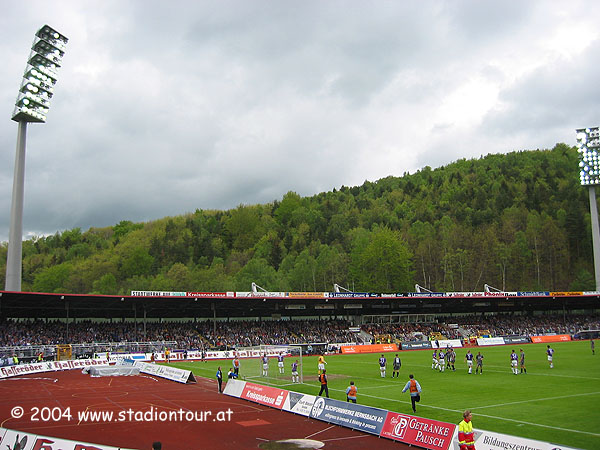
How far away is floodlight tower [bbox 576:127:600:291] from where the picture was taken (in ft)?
275

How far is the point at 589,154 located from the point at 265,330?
6547 centimetres

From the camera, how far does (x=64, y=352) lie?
1983 inches

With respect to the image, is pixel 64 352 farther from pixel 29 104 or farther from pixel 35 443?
pixel 35 443

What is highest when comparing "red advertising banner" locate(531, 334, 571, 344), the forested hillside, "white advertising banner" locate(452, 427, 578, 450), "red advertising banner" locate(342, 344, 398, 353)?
the forested hillside

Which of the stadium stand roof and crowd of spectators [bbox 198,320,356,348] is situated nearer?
the stadium stand roof

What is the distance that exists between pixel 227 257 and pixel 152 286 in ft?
98.1

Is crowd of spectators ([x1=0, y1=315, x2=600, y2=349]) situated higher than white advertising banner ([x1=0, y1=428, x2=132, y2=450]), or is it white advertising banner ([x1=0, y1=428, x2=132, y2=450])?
white advertising banner ([x1=0, y1=428, x2=132, y2=450])

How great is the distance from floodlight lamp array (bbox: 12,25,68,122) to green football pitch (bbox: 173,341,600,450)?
108 ft

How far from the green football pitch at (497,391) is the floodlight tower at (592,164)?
159 ft

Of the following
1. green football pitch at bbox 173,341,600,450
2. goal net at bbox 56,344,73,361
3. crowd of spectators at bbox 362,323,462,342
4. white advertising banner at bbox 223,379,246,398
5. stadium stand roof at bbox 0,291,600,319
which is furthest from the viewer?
crowd of spectators at bbox 362,323,462,342

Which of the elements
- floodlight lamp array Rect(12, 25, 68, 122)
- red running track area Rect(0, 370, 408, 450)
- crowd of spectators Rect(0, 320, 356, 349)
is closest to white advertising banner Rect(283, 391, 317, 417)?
red running track area Rect(0, 370, 408, 450)

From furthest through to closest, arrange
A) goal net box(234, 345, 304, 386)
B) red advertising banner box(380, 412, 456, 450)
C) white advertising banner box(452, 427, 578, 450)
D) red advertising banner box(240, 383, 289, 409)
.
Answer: goal net box(234, 345, 304, 386)
red advertising banner box(240, 383, 289, 409)
red advertising banner box(380, 412, 456, 450)
white advertising banner box(452, 427, 578, 450)

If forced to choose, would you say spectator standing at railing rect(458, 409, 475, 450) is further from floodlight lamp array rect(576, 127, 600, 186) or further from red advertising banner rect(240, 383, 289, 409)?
floodlight lamp array rect(576, 127, 600, 186)

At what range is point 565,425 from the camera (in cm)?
1936
